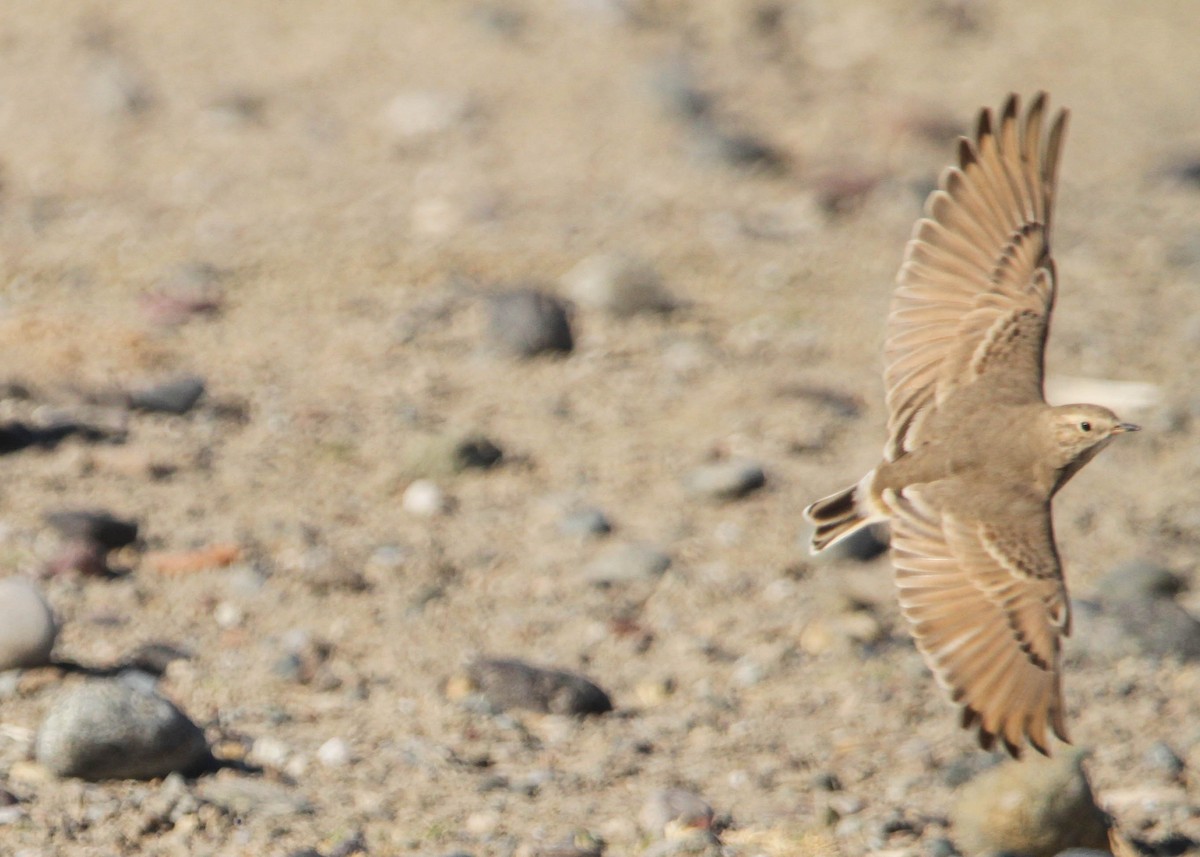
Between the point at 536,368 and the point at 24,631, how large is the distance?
257 cm

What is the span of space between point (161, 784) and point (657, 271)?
3.81 m

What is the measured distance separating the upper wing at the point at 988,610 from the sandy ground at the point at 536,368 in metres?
0.42

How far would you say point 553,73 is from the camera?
28.5 feet

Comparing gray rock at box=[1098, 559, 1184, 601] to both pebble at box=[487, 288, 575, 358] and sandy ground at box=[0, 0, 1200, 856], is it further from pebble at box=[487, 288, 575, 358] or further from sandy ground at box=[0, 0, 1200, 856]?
pebble at box=[487, 288, 575, 358]

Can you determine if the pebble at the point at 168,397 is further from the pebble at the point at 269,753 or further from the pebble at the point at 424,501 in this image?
the pebble at the point at 269,753

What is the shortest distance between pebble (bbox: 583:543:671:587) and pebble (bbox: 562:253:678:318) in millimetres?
1694

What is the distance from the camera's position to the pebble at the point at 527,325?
6277mm

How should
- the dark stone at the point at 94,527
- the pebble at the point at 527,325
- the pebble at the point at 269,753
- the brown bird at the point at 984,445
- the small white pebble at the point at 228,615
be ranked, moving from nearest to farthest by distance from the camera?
the brown bird at the point at 984,445 < the pebble at the point at 269,753 < the small white pebble at the point at 228,615 < the dark stone at the point at 94,527 < the pebble at the point at 527,325

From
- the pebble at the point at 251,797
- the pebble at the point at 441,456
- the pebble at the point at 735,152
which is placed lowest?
the pebble at the point at 251,797

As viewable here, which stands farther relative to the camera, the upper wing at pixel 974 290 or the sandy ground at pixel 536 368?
the upper wing at pixel 974 290

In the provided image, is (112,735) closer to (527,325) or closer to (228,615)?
(228,615)

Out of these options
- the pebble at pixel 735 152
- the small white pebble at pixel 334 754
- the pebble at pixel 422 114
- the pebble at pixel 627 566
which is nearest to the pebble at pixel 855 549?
the pebble at pixel 627 566

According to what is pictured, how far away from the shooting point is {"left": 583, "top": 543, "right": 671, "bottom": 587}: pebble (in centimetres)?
502

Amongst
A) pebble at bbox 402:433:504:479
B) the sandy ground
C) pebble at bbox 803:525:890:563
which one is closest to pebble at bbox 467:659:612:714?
the sandy ground
